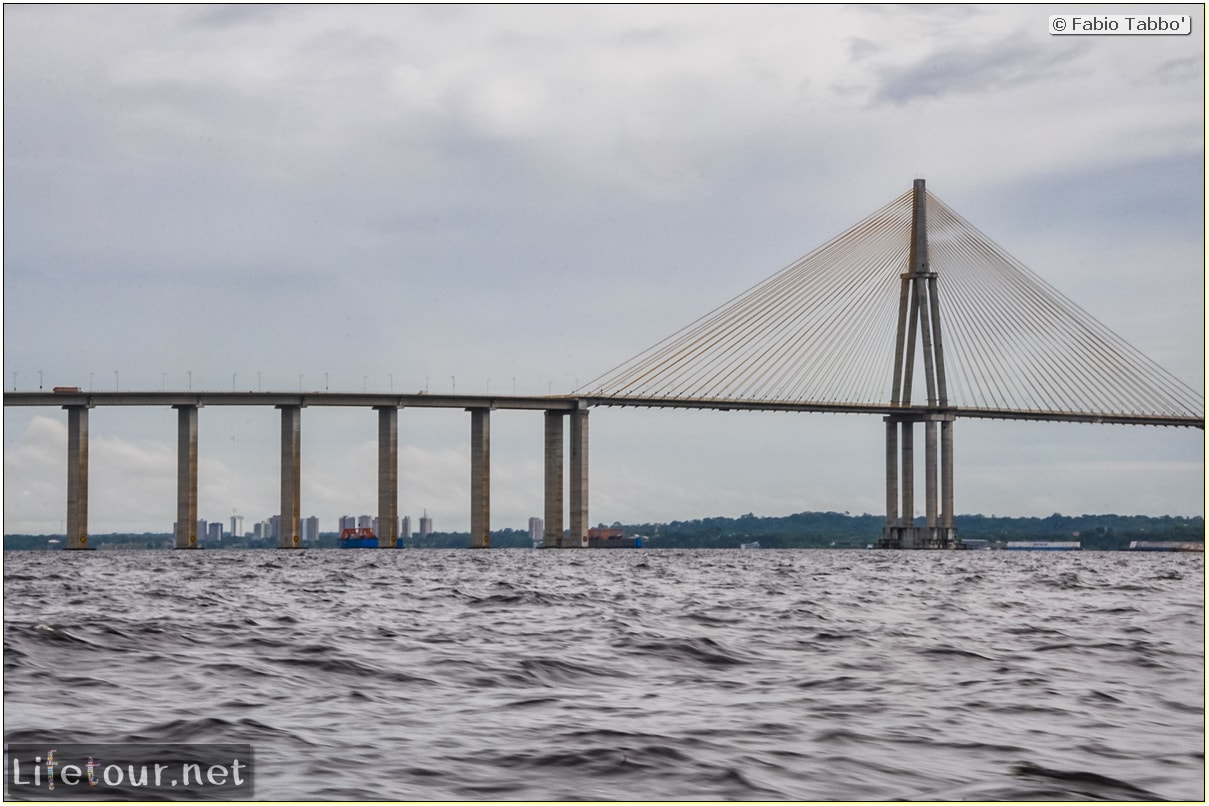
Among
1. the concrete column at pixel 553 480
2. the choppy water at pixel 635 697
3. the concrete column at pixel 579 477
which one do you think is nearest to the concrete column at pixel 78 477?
the concrete column at pixel 553 480

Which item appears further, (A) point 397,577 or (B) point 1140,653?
(A) point 397,577

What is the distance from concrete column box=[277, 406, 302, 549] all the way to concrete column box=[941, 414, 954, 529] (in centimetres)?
5014

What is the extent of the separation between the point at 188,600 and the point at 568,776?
18.5 meters

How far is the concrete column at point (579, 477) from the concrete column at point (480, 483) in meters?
6.55

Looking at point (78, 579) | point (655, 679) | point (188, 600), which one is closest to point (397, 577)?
point (78, 579)

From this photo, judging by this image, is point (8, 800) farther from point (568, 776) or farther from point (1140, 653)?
point (1140, 653)

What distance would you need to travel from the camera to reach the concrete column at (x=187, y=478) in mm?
100875

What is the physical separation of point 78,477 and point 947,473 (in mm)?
66964

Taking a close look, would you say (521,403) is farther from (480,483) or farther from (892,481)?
(892,481)

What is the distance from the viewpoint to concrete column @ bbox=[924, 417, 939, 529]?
10669 cm

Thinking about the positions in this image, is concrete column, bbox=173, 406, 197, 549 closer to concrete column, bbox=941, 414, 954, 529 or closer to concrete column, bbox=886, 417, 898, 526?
concrete column, bbox=886, 417, 898, 526

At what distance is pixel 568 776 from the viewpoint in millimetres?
8461

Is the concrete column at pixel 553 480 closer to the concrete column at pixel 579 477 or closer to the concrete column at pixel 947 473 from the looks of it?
the concrete column at pixel 579 477

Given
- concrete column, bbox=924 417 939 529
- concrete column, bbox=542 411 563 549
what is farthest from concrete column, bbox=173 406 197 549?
concrete column, bbox=924 417 939 529
